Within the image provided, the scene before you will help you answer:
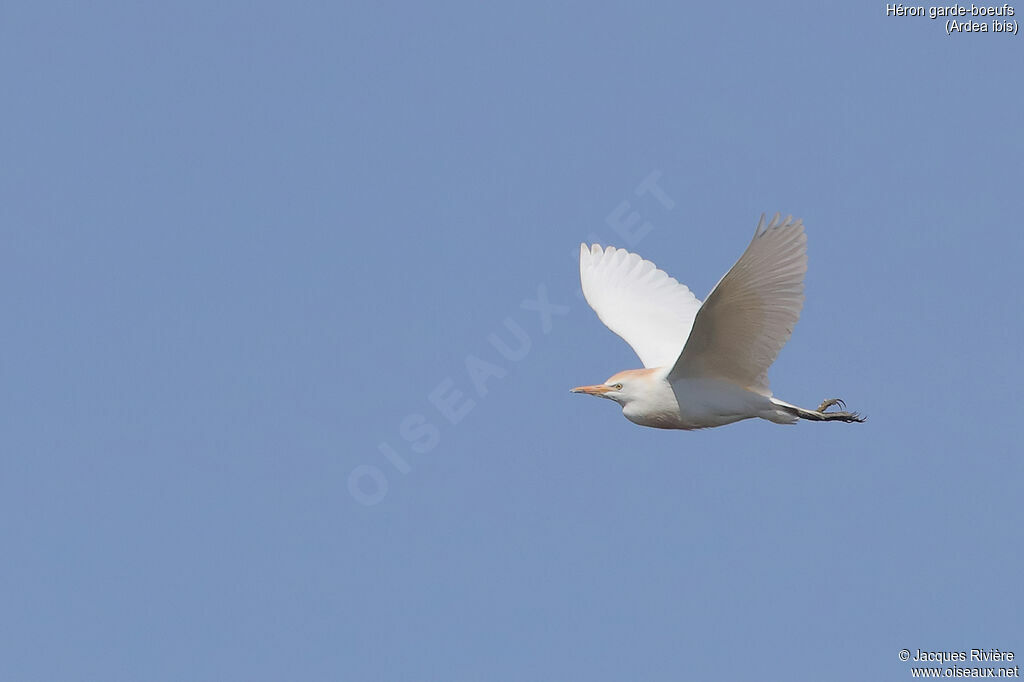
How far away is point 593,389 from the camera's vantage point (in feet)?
50.1

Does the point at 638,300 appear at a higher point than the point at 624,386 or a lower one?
higher

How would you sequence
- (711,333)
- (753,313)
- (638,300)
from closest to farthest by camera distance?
(753,313), (711,333), (638,300)

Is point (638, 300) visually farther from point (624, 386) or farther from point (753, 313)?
point (753, 313)

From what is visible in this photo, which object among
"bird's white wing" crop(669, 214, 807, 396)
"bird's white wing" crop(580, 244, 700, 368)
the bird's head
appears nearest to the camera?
"bird's white wing" crop(669, 214, 807, 396)

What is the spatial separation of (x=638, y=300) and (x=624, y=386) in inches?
117

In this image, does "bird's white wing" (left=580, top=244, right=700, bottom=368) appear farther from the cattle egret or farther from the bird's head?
the bird's head

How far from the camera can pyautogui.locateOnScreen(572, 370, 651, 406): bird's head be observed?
48.3ft

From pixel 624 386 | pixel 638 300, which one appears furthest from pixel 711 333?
pixel 638 300

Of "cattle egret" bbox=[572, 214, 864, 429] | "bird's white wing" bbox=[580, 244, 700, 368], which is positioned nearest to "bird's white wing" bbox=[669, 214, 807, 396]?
"cattle egret" bbox=[572, 214, 864, 429]

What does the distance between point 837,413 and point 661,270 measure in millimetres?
4159

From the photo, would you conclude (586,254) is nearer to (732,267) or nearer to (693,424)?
(693,424)

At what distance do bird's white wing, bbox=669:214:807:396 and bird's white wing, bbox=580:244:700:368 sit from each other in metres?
2.61

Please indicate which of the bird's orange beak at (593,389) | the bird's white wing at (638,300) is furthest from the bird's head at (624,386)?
the bird's white wing at (638,300)

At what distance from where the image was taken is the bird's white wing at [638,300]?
1706 cm
